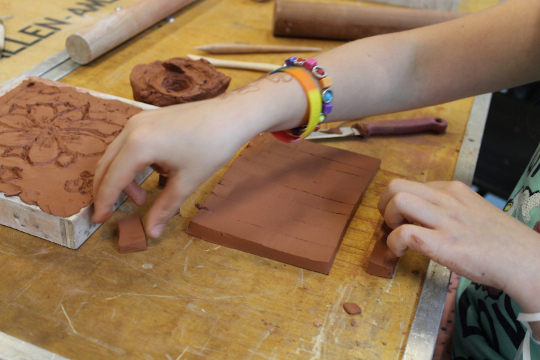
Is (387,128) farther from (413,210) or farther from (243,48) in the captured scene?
(243,48)

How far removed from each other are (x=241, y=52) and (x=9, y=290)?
1.38 m

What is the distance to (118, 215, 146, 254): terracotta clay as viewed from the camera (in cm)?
114

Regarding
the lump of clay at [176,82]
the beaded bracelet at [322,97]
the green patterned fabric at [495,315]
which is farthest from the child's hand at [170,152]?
the green patterned fabric at [495,315]

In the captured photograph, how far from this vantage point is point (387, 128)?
166cm

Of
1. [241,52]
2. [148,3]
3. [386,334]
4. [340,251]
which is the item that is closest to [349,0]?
[241,52]

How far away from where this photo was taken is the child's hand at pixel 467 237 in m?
1.00

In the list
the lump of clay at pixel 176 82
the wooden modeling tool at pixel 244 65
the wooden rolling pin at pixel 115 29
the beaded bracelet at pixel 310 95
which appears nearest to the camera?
the beaded bracelet at pixel 310 95

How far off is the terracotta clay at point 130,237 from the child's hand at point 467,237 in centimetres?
61

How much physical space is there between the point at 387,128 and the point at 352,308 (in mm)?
804

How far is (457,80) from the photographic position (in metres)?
1.40

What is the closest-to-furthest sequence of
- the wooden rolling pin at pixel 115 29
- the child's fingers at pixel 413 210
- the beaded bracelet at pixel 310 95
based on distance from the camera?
the child's fingers at pixel 413 210
the beaded bracelet at pixel 310 95
the wooden rolling pin at pixel 115 29

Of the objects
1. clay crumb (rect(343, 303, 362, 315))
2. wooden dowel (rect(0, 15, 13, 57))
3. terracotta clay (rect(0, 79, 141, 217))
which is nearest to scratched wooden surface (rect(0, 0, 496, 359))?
clay crumb (rect(343, 303, 362, 315))

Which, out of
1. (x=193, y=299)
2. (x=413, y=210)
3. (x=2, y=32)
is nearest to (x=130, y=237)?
(x=193, y=299)

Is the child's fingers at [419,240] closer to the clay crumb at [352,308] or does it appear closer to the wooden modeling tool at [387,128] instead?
the clay crumb at [352,308]
